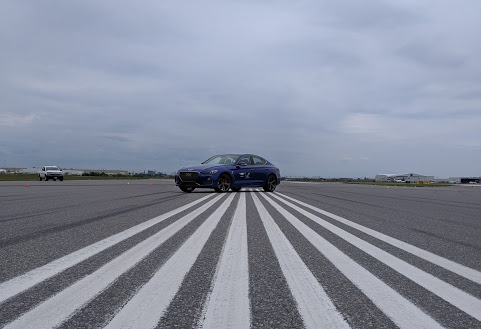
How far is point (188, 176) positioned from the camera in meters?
16.8

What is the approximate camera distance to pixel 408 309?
9.68 feet

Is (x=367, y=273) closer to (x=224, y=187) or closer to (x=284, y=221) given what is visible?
(x=284, y=221)

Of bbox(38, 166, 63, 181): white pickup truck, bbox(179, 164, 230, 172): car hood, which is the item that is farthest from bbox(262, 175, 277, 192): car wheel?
bbox(38, 166, 63, 181): white pickup truck

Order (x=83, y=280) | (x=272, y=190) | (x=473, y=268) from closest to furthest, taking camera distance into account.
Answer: (x=83, y=280) → (x=473, y=268) → (x=272, y=190)

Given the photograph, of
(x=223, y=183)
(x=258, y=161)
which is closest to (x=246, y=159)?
(x=258, y=161)

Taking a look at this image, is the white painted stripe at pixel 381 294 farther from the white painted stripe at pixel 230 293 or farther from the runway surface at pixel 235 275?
the white painted stripe at pixel 230 293

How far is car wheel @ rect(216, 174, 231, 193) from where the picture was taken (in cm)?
1697

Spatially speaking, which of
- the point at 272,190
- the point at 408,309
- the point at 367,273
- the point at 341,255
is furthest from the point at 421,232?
the point at 272,190

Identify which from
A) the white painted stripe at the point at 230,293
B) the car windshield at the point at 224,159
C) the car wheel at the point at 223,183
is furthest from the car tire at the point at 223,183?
the white painted stripe at the point at 230,293

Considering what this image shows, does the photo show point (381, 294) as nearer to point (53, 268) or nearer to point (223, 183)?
point (53, 268)

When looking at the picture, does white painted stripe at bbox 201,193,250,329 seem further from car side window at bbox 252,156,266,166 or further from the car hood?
car side window at bbox 252,156,266,166

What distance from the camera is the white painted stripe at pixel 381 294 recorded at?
8.89ft

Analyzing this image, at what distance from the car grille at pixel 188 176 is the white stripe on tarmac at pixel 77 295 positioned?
1149 cm

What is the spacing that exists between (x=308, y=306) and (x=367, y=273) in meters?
1.28
